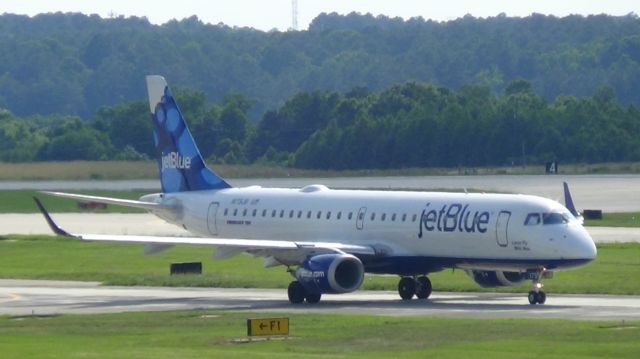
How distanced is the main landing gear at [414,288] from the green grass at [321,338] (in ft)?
23.0

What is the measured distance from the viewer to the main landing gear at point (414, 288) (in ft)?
166

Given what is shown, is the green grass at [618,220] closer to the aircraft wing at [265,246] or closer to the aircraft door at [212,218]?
the aircraft door at [212,218]

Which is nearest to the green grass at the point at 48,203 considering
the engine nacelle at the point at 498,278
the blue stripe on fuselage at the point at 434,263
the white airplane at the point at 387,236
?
the white airplane at the point at 387,236

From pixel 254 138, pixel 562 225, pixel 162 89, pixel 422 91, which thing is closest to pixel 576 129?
pixel 422 91

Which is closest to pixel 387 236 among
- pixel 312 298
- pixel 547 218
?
pixel 312 298

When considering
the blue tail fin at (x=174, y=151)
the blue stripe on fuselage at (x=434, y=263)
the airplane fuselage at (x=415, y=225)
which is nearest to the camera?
the blue stripe on fuselage at (x=434, y=263)

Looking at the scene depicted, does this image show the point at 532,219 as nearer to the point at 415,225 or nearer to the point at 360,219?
the point at 415,225

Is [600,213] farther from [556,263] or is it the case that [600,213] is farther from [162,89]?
[556,263]

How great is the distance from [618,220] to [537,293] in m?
42.0

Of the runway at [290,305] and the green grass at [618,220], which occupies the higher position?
the runway at [290,305]

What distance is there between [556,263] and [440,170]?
293ft

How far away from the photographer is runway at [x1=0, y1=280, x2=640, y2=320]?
44.8 m

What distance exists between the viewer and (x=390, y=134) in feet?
455

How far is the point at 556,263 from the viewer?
155ft
